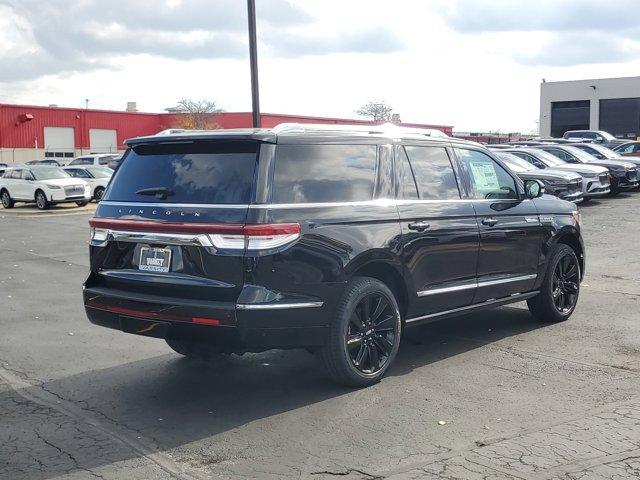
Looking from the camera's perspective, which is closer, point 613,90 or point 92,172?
point 92,172

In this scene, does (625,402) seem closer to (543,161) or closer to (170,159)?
(170,159)

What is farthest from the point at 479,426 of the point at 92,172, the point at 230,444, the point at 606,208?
the point at 92,172

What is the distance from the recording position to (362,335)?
608 cm

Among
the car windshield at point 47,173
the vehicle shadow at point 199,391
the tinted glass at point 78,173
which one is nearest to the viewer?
the vehicle shadow at point 199,391

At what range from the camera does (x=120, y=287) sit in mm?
5945

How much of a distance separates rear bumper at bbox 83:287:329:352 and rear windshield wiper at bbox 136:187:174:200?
0.75m

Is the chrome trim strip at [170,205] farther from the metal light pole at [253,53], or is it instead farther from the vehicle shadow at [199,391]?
the metal light pole at [253,53]

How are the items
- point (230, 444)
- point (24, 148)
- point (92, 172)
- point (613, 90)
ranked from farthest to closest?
point (613, 90)
point (24, 148)
point (92, 172)
point (230, 444)

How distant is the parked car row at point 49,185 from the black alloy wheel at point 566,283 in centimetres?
2170

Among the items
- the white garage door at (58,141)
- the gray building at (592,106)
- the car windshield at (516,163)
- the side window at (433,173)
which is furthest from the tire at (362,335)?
the gray building at (592,106)

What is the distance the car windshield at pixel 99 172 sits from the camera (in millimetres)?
31469

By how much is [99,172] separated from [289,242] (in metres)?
27.7

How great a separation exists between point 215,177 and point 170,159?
518mm

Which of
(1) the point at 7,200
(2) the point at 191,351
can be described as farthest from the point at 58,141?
(2) the point at 191,351
